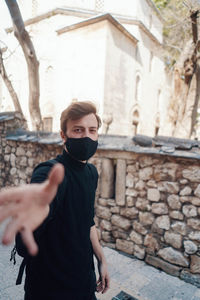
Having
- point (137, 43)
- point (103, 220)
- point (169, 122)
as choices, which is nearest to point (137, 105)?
point (137, 43)

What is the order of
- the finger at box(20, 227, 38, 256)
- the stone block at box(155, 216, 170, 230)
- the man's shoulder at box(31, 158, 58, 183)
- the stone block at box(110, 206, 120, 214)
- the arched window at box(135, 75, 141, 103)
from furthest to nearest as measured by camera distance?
1. the arched window at box(135, 75, 141, 103)
2. the stone block at box(110, 206, 120, 214)
3. the stone block at box(155, 216, 170, 230)
4. the man's shoulder at box(31, 158, 58, 183)
5. the finger at box(20, 227, 38, 256)

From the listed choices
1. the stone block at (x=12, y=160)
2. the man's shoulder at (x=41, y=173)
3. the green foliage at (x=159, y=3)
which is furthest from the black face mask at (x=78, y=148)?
the green foliage at (x=159, y=3)

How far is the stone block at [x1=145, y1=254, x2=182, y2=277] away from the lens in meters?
2.85

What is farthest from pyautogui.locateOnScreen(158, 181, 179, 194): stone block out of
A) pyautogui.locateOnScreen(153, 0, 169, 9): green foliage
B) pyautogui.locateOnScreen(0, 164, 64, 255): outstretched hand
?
pyautogui.locateOnScreen(153, 0, 169, 9): green foliage

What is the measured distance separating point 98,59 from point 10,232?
12420 mm

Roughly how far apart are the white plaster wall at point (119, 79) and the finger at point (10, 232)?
436 inches

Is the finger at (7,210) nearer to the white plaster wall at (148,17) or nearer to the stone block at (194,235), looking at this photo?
the stone block at (194,235)

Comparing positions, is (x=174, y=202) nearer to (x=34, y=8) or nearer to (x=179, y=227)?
(x=179, y=227)

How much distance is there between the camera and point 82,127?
139cm

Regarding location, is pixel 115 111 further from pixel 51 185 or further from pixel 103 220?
pixel 51 185

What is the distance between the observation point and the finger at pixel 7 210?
1.94ft

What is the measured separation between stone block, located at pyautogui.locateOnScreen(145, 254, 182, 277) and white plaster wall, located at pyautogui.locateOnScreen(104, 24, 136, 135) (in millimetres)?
8985

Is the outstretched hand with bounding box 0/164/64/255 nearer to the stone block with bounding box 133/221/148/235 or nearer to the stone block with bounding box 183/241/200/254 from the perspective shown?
the stone block with bounding box 183/241/200/254

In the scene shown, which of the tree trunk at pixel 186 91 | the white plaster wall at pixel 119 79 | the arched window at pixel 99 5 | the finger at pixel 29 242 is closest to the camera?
the finger at pixel 29 242
